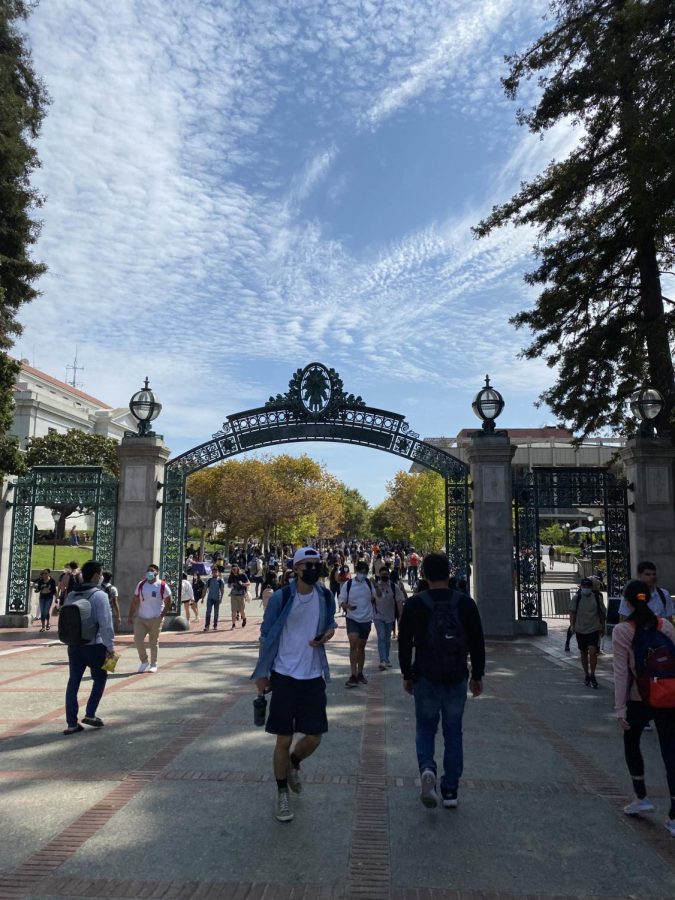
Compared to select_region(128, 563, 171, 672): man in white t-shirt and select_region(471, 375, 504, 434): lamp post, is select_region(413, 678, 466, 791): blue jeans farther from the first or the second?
select_region(471, 375, 504, 434): lamp post

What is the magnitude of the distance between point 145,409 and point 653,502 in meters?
11.2

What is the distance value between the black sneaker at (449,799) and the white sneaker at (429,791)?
0.50 ft

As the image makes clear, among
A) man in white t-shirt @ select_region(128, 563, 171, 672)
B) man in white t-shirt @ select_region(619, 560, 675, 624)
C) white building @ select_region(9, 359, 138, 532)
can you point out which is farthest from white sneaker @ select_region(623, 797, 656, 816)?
white building @ select_region(9, 359, 138, 532)

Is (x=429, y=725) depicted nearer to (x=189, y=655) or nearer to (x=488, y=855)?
(x=488, y=855)

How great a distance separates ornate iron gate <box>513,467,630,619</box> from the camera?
46.8 feet

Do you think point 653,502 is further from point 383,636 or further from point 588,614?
point 383,636

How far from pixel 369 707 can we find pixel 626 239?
10.4 metres

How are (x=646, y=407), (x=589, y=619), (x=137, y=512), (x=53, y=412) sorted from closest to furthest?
1. (x=589, y=619)
2. (x=646, y=407)
3. (x=137, y=512)
4. (x=53, y=412)

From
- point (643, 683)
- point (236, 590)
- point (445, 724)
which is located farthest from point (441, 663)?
point (236, 590)

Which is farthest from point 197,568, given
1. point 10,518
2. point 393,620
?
point 393,620

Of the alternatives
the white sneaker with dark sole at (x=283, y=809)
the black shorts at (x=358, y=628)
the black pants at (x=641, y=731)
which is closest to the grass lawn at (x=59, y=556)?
the black shorts at (x=358, y=628)

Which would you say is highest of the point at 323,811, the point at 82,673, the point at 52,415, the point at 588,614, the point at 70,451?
the point at 52,415

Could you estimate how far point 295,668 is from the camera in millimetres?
4441

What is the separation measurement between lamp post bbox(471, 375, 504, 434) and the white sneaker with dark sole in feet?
37.8
